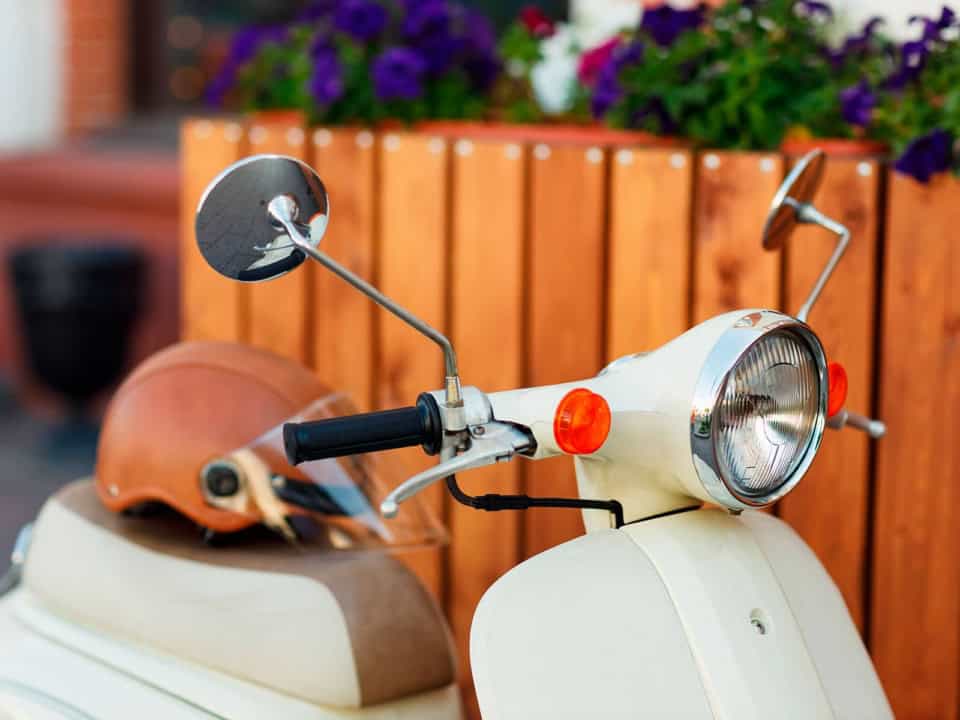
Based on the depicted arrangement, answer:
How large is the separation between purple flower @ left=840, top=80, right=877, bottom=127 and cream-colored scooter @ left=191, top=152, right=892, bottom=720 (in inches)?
43.1

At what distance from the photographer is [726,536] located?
156 centimetres

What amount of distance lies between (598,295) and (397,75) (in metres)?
0.68

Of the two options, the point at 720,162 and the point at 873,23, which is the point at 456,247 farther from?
the point at 873,23

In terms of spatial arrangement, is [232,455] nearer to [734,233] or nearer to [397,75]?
[734,233]

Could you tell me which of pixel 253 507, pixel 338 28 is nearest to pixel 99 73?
pixel 338 28

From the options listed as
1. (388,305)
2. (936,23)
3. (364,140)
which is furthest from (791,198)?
(364,140)

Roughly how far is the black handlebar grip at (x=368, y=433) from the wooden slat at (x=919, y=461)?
1.18 m

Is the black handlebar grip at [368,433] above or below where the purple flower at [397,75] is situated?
below

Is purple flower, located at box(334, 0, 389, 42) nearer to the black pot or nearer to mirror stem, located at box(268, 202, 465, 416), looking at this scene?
mirror stem, located at box(268, 202, 465, 416)

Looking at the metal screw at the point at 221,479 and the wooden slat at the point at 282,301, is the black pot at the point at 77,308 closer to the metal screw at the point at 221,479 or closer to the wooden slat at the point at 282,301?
the wooden slat at the point at 282,301

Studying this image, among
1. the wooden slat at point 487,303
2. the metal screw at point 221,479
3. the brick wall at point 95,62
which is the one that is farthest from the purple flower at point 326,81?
the brick wall at point 95,62

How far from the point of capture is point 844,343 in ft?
8.00

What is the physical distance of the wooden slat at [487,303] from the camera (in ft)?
8.99

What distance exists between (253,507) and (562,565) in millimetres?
503
